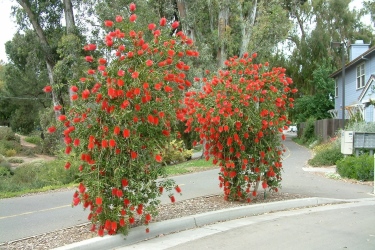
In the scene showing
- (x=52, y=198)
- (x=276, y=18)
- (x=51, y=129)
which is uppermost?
(x=276, y=18)

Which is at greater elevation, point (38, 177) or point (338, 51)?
point (338, 51)

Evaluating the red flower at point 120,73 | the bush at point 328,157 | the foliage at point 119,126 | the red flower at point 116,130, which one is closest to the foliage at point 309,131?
the bush at point 328,157

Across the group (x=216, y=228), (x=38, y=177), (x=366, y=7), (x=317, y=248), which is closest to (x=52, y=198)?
(x=38, y=177)

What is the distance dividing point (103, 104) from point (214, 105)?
301cm

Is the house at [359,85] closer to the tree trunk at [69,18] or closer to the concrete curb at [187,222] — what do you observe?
the concrete curb at [187,222]

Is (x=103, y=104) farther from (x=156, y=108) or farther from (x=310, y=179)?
(x=310, y=179)

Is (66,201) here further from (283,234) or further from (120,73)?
(283,234)

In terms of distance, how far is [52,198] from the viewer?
12133mm

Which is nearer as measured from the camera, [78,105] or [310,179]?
[78,105]

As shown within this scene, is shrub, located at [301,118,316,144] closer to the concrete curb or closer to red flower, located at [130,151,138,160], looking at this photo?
the concrete curb

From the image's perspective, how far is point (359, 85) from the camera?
1190 inches

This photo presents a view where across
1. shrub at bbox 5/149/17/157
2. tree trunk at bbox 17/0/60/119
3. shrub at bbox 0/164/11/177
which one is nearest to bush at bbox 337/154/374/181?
shrub at bbox 0/164/11/177

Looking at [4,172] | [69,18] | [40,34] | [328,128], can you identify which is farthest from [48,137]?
[328,128]

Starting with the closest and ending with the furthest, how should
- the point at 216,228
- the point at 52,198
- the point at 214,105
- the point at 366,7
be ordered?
the point at 216,228 → the point at 214,105 → the point at 52,198 → the point at 366,7
